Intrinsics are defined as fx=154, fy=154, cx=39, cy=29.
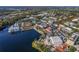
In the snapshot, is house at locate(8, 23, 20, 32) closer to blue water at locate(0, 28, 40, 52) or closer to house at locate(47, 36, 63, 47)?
blue water at locate(0, 28, 40, 52)

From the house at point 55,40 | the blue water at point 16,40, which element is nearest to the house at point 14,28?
the blue water at point 16,40

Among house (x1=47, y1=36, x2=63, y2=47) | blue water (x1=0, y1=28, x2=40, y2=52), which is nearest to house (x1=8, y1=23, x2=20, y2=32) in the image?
blue water (x1=0, y1=28, x2=40, y2=52)

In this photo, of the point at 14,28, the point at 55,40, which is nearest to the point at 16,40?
the point at 14,28

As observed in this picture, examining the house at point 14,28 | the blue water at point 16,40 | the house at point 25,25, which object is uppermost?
the house at point 25,25

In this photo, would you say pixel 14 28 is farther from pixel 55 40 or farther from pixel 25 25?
pixel 55 40

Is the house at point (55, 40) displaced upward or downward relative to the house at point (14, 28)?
downward

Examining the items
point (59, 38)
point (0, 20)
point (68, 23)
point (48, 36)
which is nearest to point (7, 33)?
point (0, 20)

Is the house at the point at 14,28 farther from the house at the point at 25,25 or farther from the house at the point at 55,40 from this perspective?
the house at the point at 55,40

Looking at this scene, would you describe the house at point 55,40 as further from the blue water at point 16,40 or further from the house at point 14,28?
the house at point 14,28
